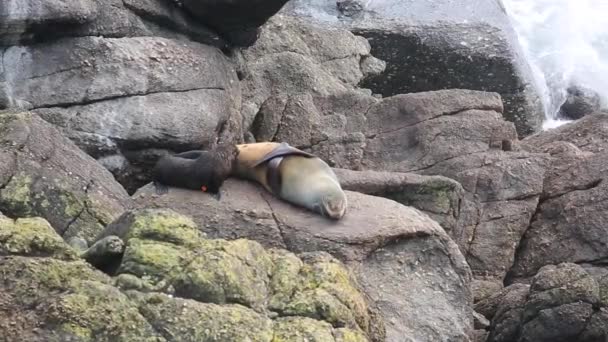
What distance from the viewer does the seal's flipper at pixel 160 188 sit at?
928 cm

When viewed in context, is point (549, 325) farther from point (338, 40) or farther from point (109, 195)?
point (338, 40)

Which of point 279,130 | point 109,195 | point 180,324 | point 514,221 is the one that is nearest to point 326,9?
point 279,130

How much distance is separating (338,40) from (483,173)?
406 centimetres

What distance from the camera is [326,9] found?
1800 cm

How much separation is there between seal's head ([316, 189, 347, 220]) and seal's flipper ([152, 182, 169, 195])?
130 centimetres

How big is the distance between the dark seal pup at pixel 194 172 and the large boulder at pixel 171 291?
2270 millimetres

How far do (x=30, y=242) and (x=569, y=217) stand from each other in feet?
23.5

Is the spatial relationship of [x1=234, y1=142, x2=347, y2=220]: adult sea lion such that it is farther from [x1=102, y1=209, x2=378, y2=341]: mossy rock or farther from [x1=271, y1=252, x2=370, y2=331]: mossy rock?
[x1=102, y1=209, x2=378, y2=341]: mossy rock

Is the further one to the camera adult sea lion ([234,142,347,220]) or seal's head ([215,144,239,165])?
seal's head ([215,144,239,165])

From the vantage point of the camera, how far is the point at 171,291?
19.9 ft

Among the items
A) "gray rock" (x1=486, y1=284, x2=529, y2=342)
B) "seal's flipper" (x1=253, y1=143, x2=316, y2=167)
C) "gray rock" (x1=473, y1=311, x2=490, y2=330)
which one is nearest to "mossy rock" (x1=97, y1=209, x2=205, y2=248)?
"seal's flipper" (x1=253, y1=143, x2=316, y2=167)

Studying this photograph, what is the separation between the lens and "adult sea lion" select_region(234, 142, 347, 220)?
9039mm

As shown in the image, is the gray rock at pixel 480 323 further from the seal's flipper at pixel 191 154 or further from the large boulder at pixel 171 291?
the seal's flipper at pixel 191 154

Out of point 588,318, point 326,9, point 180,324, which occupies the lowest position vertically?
point 326,9
